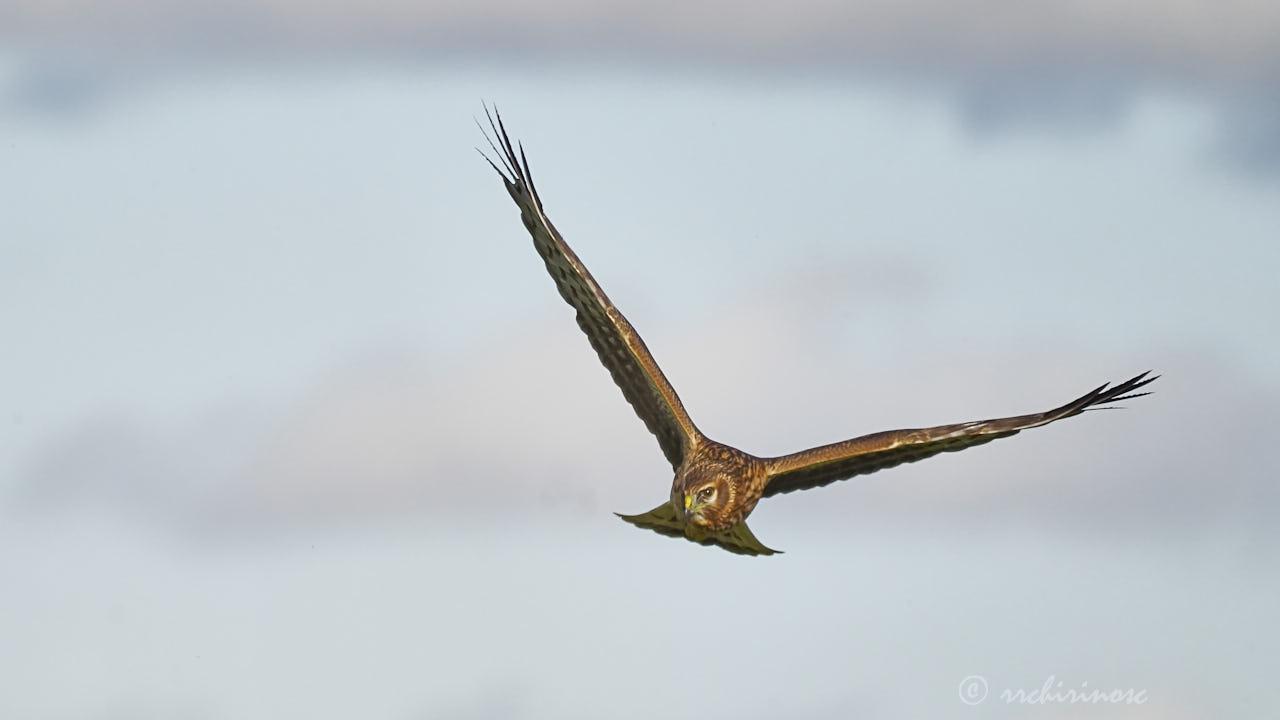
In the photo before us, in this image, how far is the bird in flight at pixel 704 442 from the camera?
906 inches

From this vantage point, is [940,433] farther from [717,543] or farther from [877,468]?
[717,543]

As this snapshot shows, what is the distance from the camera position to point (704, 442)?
23.7 m

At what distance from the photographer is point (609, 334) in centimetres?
2442

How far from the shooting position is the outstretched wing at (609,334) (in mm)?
23641

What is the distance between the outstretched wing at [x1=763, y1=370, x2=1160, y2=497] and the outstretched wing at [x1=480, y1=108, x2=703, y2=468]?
4.28ft

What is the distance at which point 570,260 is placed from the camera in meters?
23.5

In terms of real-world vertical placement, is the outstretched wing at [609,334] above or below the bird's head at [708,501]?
above

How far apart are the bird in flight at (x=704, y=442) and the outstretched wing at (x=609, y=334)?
0.01 meters

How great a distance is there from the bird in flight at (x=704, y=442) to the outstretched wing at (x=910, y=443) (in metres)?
0.01

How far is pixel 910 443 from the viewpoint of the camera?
910 inches

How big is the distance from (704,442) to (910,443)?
265 cm

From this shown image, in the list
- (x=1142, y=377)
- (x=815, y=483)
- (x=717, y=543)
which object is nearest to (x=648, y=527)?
(x=717, y=543)

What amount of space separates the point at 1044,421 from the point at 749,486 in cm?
385

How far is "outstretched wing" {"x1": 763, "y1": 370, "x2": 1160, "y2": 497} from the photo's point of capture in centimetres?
2317
